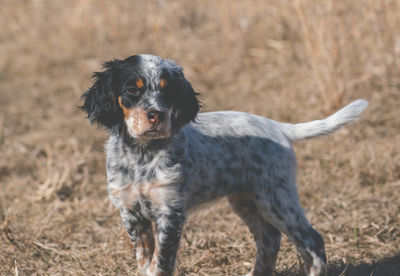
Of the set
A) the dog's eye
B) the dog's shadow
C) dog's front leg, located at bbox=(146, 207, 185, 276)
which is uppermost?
the dog's eye

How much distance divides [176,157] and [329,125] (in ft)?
3.36

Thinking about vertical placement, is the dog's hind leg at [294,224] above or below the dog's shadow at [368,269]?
above

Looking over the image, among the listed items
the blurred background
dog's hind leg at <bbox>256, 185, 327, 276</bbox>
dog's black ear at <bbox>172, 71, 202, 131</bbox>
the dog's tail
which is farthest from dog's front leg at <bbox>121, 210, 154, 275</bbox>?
the dog's tail

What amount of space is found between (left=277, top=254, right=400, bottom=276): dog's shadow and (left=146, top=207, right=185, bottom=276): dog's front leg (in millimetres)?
836

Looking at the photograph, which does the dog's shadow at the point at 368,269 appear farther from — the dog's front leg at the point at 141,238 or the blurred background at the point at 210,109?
the dog's front leg at the point at 141,238

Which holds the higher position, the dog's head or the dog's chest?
the dog's head

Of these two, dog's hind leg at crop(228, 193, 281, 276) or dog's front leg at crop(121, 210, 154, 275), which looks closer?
dog's front leg at crop(121, 210, 154, 275)

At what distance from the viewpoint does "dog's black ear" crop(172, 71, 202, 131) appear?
9.31ft

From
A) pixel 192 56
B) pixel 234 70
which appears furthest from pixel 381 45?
pixel 192 56

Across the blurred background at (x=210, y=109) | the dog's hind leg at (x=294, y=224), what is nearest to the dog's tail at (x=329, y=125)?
the dog's hind leg at (x=294, y=224)

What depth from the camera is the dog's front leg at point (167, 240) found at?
2766 millimetres

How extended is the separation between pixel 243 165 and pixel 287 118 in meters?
3.32

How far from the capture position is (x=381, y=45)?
6.52 m

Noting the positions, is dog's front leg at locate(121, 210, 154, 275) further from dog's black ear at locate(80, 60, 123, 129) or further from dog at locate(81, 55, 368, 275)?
dog's black ear at locate(80, 60, 123, 129)
